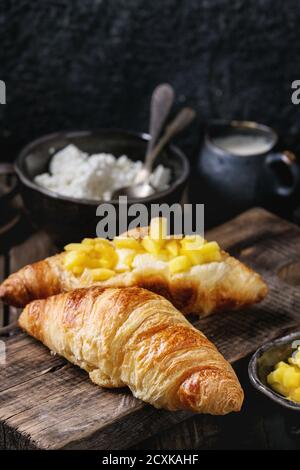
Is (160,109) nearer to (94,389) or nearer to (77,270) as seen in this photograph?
(77,270)

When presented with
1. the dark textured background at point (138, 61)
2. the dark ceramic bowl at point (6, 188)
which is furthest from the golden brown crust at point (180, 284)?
the dark textured background at point (138, 61)

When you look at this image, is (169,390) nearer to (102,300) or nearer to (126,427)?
(126,427)

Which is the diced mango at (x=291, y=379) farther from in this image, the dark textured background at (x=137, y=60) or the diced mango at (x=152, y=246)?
the dark textured background at (x=137, y=60)

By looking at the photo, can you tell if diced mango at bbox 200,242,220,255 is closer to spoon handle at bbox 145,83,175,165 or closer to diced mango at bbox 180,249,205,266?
diced mango at bbox 180,249,205,266

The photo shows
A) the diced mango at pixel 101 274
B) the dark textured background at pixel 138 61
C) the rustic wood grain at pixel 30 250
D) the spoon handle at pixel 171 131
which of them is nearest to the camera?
the diced mango at pixel 101 274

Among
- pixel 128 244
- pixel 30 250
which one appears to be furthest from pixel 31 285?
pixel 30 250
